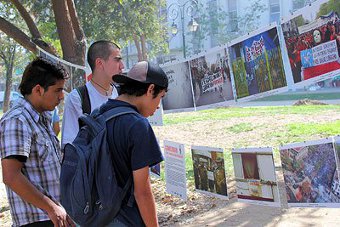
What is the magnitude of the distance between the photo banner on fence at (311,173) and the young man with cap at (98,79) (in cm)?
142

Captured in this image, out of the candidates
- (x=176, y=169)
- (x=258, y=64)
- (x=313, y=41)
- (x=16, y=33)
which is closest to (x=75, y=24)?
(x=16, y=33)

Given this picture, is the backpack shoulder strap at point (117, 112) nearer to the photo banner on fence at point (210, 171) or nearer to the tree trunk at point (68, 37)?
the photo banner on fence at point (210, 171)

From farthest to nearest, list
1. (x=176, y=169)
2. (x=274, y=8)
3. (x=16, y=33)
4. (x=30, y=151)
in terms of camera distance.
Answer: (x=274, y=8) < (x=16, y=33) < (x=176, y=169) < (x=30, y=151)

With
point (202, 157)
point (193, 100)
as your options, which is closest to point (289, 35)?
point (193, 100)

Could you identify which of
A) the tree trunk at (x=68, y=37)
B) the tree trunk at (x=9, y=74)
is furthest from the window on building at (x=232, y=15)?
the tree trunk at (x=68, y=37)

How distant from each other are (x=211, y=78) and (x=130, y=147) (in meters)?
2.56

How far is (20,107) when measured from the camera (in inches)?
98.7

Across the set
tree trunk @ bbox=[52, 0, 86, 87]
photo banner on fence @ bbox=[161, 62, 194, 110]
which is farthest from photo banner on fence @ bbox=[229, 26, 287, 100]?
tree trunk @ bbox=[52, 0, 86, 87]

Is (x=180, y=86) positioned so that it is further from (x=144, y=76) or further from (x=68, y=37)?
(x=68, y=37)

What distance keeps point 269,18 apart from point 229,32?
445 centimetres

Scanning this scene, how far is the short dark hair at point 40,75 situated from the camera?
2.57m

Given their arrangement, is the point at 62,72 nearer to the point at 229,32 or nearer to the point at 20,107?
the point at 20,107

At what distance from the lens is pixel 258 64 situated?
3.87 metres

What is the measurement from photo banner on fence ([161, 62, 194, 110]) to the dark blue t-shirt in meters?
2.78
